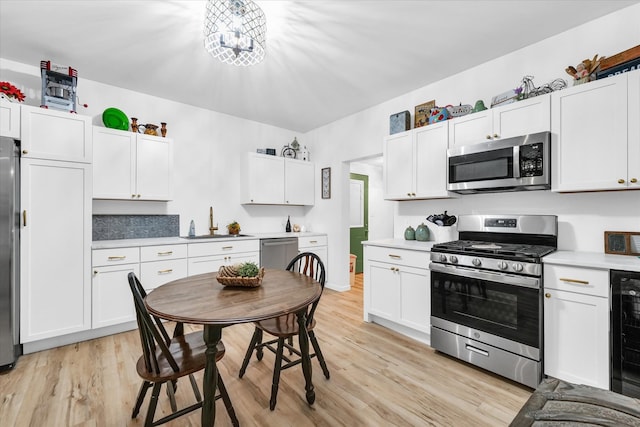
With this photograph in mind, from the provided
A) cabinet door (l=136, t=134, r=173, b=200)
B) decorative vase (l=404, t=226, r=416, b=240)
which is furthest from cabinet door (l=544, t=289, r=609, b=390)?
cabinet door (l=136, t=134, r=173, b=200)

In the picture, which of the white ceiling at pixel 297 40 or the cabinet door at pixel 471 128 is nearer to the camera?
the white ceiling at pixel 297 40

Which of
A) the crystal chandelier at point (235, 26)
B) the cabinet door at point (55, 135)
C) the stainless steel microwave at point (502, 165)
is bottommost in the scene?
the stainless steel microwave at point (502, 165)

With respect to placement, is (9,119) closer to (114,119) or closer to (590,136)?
(114,119)

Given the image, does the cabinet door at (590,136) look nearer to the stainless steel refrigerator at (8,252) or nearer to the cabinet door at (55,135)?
the cabinet door at (55,135)

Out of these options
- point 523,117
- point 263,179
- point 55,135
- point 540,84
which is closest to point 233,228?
point 263,179

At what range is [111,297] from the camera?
114 inches

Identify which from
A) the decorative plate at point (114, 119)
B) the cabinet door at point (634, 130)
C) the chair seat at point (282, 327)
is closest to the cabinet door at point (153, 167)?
the decorative plate at point (114, 119)

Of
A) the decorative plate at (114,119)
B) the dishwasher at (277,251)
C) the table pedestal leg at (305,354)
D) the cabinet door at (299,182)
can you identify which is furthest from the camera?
the cabinet door at (299,182)

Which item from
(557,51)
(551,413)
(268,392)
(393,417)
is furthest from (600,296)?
(268,392)

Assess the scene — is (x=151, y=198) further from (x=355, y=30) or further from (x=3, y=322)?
(x=355, y=30)

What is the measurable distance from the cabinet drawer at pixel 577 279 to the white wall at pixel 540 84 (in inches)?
23.3

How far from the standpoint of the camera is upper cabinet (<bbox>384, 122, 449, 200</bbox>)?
290 cm

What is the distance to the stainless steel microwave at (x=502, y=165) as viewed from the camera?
2.24 meters

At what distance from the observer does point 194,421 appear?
1728 mm
